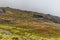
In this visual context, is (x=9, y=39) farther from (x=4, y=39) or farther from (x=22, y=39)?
(x=22, y=39)

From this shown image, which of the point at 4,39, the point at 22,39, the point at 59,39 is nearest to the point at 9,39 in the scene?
the point at 4,39

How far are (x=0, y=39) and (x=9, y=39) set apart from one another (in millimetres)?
1992

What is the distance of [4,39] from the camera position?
36.9 metres

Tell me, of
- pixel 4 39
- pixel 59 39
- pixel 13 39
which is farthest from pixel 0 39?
pixel 59 39

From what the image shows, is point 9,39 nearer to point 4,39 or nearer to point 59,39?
point 4,39

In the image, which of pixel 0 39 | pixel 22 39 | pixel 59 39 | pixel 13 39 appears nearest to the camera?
pixel 0 39

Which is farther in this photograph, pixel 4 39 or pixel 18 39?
pixel 18 39

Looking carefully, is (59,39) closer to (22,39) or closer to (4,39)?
(22,39)

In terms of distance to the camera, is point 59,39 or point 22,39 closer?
point 22,39

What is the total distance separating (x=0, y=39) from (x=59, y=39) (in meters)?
24.8

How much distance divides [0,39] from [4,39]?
95cm

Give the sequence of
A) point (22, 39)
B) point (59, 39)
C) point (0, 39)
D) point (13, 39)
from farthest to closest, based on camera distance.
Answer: point (59, 39) → point (22, 39) → point (13, 39) → point (0, 39)

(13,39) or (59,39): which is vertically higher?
(13,39)

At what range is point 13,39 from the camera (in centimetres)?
3878
